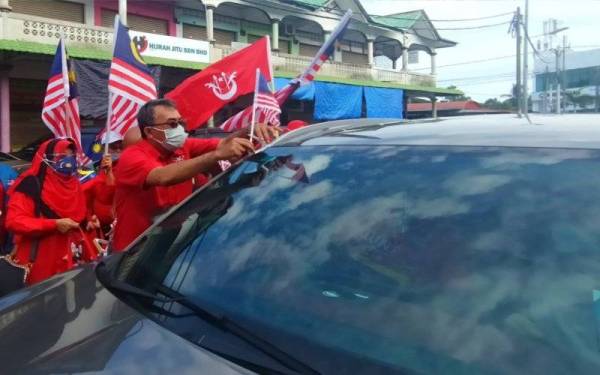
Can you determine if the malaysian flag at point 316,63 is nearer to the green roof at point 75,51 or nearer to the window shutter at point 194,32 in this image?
the green roof at point 75,51

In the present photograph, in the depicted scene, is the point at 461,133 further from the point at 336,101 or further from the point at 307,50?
the point at 307,50

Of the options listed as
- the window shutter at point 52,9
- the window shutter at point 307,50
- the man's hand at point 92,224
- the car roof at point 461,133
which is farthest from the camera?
the window shutter at point 307,50

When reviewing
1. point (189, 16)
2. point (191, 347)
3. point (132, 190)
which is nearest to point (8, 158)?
point (132, 190)

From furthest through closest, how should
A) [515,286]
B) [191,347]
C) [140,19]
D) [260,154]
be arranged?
[140,19] < [260,154] < [191,347] < [515,286]

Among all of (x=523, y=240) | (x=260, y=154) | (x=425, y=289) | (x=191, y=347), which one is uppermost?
(x=260, y=154)

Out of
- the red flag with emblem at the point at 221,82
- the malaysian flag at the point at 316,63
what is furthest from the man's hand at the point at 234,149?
the red flag with emblem at the point at 221,82

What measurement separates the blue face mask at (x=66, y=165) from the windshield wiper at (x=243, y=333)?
7.35 feet

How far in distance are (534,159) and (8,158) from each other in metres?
8.29

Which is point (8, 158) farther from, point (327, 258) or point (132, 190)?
point (327, 258)

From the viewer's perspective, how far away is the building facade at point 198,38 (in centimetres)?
1291

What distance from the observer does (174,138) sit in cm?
306

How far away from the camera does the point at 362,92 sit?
64.0 feet

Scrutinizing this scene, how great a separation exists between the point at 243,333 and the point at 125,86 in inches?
136

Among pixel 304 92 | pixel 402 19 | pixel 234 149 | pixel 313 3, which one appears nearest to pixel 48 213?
pixel 234 149
